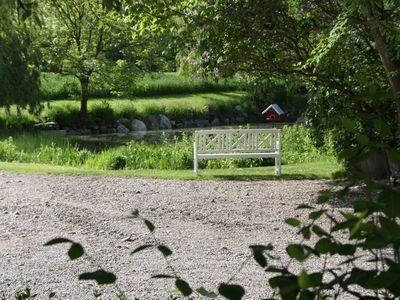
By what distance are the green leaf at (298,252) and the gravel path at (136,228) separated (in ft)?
12.6

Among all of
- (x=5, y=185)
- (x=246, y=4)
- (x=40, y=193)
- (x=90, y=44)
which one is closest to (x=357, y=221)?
(x=246, y=4)

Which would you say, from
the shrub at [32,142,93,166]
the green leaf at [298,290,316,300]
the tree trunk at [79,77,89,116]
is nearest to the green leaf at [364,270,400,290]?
the green leaf at [298,290,316,300]

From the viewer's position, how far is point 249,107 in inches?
1737

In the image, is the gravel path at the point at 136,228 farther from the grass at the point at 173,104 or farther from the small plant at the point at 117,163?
the grass at the point at 173,104

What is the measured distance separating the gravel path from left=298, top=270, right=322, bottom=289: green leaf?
397 cm

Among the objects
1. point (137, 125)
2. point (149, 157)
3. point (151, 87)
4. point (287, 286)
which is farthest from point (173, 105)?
point (287, 286)

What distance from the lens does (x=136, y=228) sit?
896 cm

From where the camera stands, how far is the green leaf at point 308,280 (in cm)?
166

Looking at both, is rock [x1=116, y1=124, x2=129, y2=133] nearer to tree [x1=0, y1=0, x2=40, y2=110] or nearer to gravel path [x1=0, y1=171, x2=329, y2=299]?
gravel path [x1=0, y1=171, x2=329, y2=299]

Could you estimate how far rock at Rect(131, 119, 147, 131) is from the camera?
120 ft

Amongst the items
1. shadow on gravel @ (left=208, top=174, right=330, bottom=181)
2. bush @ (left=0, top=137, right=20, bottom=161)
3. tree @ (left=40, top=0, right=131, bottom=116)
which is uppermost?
tree @ (left=40, top=0, right=131, bottom=116)

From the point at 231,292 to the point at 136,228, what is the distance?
23.8 feet

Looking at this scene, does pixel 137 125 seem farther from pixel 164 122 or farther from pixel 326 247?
pixel 326 247

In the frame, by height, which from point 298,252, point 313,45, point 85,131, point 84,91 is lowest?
point 85,131
